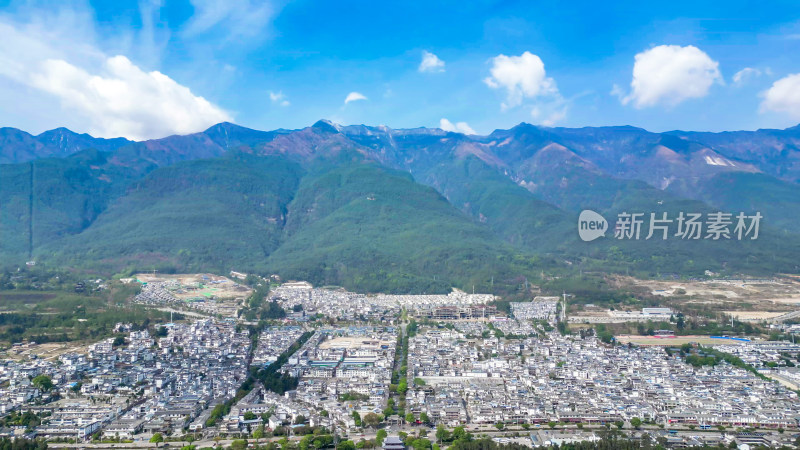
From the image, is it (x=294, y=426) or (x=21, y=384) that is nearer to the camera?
(x=294, y=426)

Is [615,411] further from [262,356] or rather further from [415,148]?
[415,148]

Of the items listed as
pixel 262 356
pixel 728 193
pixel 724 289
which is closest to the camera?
pixel 262 356

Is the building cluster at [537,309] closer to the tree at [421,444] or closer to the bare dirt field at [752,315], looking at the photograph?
the bare dirt field at [752,315]

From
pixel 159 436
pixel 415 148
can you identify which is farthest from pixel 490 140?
pixel 159 436

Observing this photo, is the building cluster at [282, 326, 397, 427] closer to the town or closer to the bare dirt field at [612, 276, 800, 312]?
the town

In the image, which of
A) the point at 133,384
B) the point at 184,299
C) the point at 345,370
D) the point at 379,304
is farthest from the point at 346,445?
the point at 184,299

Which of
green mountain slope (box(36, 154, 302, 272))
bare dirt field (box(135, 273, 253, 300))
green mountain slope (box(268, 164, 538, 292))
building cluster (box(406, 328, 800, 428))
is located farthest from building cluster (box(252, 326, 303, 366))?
green mountain slope (box(36, 154, 302, 272))
